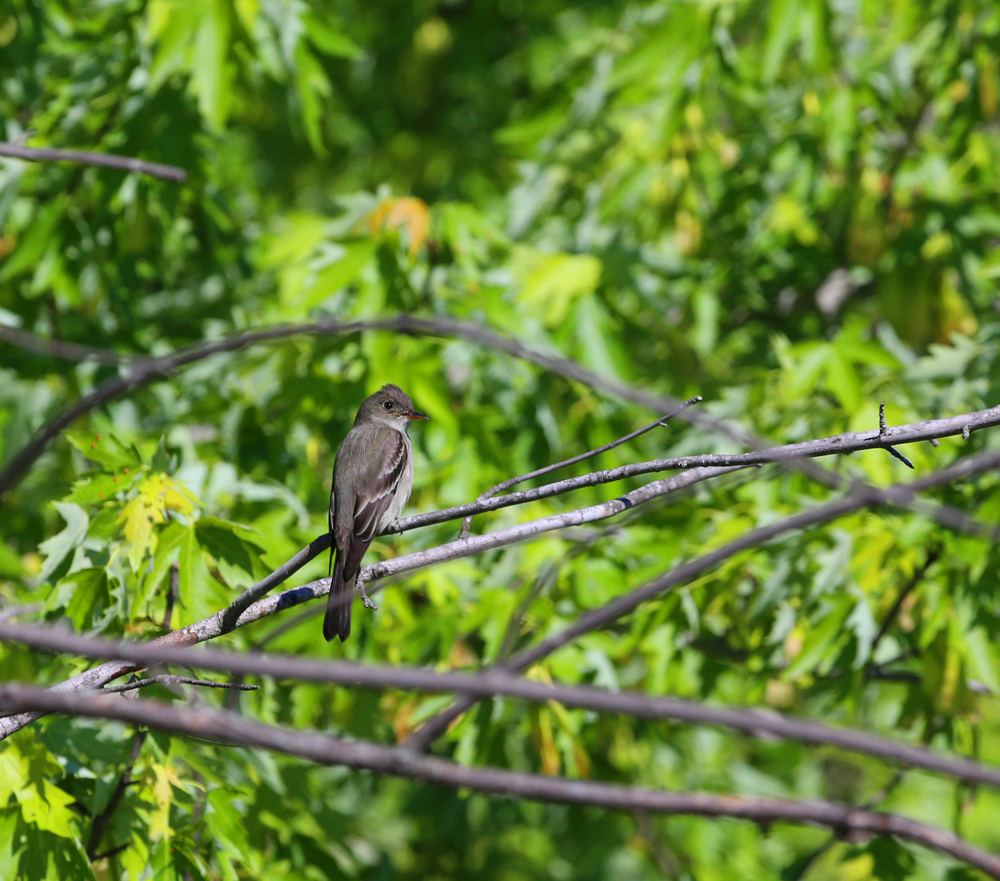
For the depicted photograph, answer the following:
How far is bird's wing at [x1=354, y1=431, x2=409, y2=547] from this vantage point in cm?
401

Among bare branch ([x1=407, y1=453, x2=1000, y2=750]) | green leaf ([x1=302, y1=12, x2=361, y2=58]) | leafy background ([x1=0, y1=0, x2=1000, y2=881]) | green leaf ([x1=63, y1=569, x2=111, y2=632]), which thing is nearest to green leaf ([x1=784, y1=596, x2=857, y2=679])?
leafy background ([x1=0, y1=0, x2=1000, y2=881])

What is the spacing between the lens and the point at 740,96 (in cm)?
718

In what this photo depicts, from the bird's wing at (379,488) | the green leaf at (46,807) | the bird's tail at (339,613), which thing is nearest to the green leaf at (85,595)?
the green leaf at (46,807)

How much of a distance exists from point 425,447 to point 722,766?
13.6 ft

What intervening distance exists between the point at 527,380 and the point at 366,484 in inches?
55.5

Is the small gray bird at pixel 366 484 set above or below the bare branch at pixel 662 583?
below

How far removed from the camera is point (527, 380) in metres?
5.44

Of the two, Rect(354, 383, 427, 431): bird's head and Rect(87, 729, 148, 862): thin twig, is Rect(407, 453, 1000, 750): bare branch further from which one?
Rect(354, 383, 427, 431): bird's head

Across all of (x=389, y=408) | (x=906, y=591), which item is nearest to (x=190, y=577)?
(x=389, y=408)

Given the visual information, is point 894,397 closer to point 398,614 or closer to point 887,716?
point 398,614

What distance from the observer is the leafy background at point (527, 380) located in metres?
3.73

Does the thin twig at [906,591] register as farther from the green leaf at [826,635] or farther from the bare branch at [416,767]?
the bare branch at [416,767]

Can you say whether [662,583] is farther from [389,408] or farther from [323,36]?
[323,36]

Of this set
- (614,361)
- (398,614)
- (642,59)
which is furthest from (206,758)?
(642,59)
